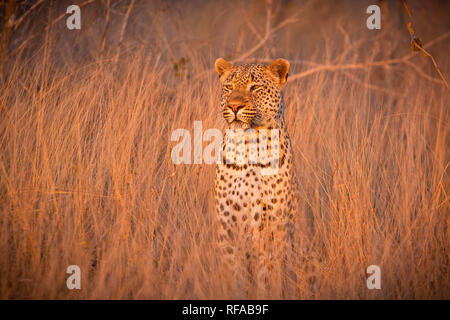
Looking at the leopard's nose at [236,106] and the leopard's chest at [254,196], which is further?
the leopard's chest at [254,196]

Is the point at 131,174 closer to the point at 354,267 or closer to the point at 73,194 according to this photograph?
the point at 73,194

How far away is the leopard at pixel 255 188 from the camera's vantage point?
3309 mm

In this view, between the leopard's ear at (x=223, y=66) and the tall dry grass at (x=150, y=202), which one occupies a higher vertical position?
the leopard's ear at (x=223, y=66)

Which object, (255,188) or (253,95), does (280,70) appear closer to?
(253,95)

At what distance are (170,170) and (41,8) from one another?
9.64ft

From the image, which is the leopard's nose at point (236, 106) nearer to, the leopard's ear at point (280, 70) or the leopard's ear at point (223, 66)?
the leopard's ear at point (280, 70)

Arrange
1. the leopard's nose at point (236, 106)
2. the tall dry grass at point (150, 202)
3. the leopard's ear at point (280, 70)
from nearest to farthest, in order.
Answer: the tall dry grass at point (150, 202) < the leopard's nose at point (236, 106) < the leopard's ear at point (280, 70)

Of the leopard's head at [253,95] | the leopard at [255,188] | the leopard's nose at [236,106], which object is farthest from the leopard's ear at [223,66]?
the leopard's nose at [236,106]

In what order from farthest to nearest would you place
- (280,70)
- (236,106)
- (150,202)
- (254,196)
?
(150,202) → (280,70) → (254,196) → (236,106)

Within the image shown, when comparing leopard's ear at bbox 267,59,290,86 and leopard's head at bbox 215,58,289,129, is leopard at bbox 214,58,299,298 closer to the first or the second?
leopard's head at bbox 215,58,289,129

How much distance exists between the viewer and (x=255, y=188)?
338 cm

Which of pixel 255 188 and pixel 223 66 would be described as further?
pixel 223 66

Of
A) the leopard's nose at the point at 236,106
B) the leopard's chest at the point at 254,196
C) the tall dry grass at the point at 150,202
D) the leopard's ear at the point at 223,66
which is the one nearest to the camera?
the tall dry grass at the point at 150,202

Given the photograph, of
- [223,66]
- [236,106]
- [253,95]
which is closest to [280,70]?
[253,95]
